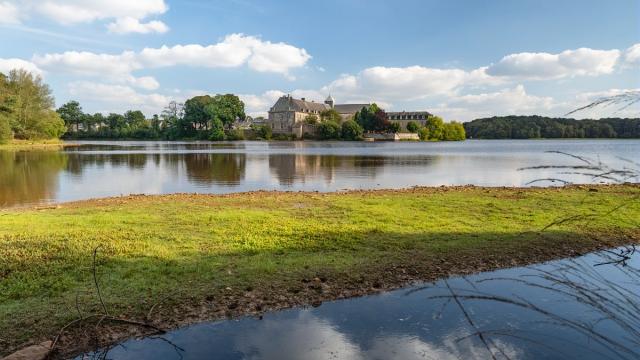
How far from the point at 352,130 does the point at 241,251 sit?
A: 431ft

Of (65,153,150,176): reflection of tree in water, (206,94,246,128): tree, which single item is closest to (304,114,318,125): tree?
(206,94,246,128): tree

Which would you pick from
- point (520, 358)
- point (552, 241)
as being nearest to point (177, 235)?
point (520, 358)

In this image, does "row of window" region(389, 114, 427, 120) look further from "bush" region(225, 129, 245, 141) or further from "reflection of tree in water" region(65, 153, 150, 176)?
"reflection of tree in water" region(65, 153, 150, 176)

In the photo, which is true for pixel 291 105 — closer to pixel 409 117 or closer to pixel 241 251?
pixel 409 117

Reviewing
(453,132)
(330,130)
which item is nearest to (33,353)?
(330,130)

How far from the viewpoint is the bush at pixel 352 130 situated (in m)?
139

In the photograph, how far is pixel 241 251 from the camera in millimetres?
9781

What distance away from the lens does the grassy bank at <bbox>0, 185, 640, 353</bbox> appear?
23.5 ft

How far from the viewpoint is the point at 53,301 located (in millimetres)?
7020

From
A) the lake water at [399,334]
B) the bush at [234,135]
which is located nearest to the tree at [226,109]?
the bush at [234,135]

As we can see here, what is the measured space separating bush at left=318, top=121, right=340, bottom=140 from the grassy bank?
12732 cm

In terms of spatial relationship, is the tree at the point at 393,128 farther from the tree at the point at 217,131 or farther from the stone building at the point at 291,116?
Result: the tree at the point at 217,131

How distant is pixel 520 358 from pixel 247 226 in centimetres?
778

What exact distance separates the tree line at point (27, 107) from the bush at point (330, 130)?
7375 centimetres
